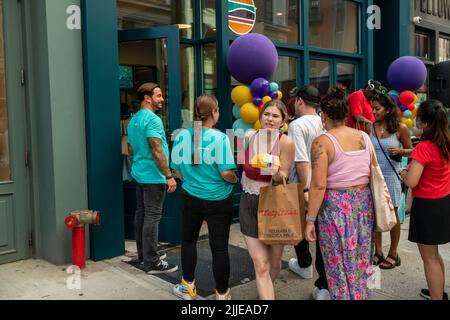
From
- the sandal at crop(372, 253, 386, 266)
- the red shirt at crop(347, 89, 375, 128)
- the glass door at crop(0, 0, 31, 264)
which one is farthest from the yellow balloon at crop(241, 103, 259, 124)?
the glass door at crop(0, 0, 31, 264)

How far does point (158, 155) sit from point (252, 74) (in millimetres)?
1705

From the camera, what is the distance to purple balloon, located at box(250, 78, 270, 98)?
201 inches

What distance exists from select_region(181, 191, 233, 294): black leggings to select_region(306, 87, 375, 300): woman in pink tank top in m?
0.70

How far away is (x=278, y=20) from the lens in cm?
679

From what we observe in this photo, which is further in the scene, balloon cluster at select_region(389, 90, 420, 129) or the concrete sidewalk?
balloon cluster at select_region(389, 90, 420, 129)

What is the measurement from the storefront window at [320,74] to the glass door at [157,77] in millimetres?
2979

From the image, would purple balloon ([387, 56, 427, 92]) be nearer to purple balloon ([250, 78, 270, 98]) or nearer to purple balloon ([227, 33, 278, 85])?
purple balloon ([227, 33, 278, 85])

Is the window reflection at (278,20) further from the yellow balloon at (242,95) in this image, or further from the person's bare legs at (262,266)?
the person's bare legs at (262,266)

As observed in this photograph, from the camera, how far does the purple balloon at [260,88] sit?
5.09m

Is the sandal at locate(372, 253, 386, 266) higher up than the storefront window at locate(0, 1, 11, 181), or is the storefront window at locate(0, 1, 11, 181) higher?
the storefront window at locate(0, 1, 11, 181)
